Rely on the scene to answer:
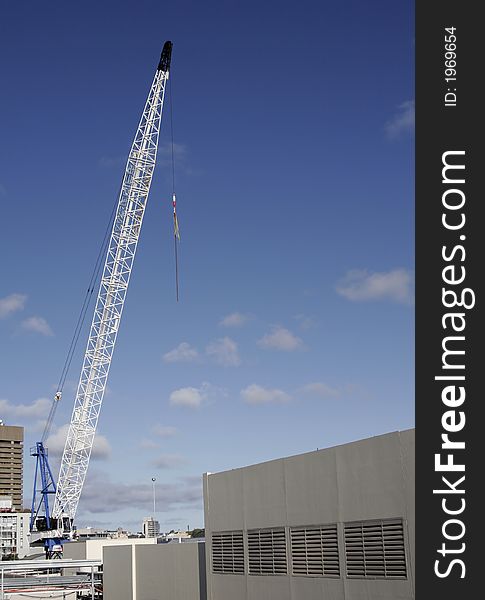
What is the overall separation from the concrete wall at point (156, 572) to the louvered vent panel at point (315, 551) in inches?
438

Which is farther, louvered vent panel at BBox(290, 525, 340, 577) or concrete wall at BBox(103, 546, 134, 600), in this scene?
concrete wall at BBox(103, 546, 134, 600)

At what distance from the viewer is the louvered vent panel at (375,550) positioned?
2764 cm

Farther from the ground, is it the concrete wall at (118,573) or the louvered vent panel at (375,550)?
the louvered vent panel at (375,550)

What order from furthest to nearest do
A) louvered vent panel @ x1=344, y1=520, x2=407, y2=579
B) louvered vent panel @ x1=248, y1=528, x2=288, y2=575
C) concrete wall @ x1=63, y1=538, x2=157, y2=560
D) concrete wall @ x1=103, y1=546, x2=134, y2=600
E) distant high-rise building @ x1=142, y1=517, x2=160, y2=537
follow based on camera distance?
distant high-rise building @ x1=142, y1=517, x2=160, y2=537 → concrete wall @ x1=63, y1=538, x2=157, y2=560 → concrete wall @ x1=103, y1=546, x2=134, y2=600 → louvered vent panel @ x1=248, y1=528, x2=288, y2=575 → louvered vent panel @ x1=344, y1=520, x2=407, y2=579

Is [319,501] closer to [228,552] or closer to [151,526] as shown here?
[228,552]

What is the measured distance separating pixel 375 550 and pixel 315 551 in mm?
4270

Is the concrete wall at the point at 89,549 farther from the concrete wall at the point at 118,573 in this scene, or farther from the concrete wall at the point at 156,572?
the concrete wall at the point at 156,572

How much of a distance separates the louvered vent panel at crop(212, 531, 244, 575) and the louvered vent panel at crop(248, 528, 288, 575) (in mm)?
1129

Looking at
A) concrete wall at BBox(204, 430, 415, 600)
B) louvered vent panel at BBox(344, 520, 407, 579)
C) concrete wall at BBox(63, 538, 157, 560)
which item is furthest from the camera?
concrete wall at BBox(63, 538, 157, 560)

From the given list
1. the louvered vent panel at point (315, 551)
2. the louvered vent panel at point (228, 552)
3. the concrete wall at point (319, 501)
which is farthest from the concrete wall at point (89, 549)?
the louvered vent panel at point (315, 551)

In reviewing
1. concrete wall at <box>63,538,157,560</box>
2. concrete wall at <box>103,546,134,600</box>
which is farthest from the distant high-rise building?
concrete wall at <box>103,546,134,600</box>

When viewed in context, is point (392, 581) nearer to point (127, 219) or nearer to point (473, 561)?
point (473, 561)

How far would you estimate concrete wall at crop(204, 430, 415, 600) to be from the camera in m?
27.8

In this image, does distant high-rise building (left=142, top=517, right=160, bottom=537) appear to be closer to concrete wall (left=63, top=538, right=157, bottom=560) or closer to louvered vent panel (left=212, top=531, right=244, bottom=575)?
concrete wall (left=63, top=538, right=157, bottom=560)
